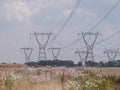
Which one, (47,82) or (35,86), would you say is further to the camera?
(47,82)

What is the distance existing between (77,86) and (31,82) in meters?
2.06

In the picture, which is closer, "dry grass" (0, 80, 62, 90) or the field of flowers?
"dry grass" (0, 80, 62, 90)

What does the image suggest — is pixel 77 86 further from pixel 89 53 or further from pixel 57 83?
pixel 89 53

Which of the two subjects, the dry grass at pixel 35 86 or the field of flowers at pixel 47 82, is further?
the field of flowers at pixel 47 82

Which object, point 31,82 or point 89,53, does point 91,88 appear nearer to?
point 31,82

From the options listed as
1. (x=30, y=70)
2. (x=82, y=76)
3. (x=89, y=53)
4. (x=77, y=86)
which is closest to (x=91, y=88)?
(x=77, y=86)

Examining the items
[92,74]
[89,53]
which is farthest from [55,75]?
[89,53]

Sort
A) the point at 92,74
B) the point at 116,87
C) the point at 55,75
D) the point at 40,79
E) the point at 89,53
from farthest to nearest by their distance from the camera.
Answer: the point at 89,53 < the point at 92,74 < the point at 55,75 < the point at 40,79 < the point at 116,87

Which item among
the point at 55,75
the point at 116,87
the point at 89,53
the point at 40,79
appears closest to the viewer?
the point at 116,87

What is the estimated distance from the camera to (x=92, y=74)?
Answer: 21.2 metres

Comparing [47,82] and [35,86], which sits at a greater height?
[47,82]

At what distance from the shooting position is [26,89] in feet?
50.1

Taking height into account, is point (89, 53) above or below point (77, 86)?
above

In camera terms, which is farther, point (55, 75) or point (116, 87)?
point (55, 75)
